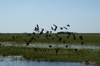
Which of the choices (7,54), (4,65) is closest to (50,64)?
(4,65)

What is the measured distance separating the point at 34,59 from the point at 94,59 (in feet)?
25.6

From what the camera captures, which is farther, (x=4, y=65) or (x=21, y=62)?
(x=21, y=62)

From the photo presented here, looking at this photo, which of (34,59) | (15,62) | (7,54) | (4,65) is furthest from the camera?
(7,54)

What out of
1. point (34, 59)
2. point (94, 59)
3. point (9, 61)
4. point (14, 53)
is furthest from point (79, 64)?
point (14, 53)

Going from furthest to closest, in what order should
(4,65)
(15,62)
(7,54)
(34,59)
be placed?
(7,54) → (34,59) → (15,62) → (4,65)

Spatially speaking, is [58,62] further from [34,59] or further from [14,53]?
[14,53]

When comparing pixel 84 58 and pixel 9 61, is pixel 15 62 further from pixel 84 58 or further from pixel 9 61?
pixel 84 58

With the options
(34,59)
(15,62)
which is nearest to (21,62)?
(15,62)

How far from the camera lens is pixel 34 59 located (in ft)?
91.5

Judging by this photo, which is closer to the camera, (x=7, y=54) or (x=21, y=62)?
(x=21, y=62)

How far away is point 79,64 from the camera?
81.5ft

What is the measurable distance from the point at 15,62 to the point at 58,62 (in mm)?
5287

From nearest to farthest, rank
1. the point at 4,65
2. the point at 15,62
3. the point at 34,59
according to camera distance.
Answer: the point at 4,65 → the point at 15,62 → the point at 34,59

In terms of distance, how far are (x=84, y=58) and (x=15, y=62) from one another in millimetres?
9037
